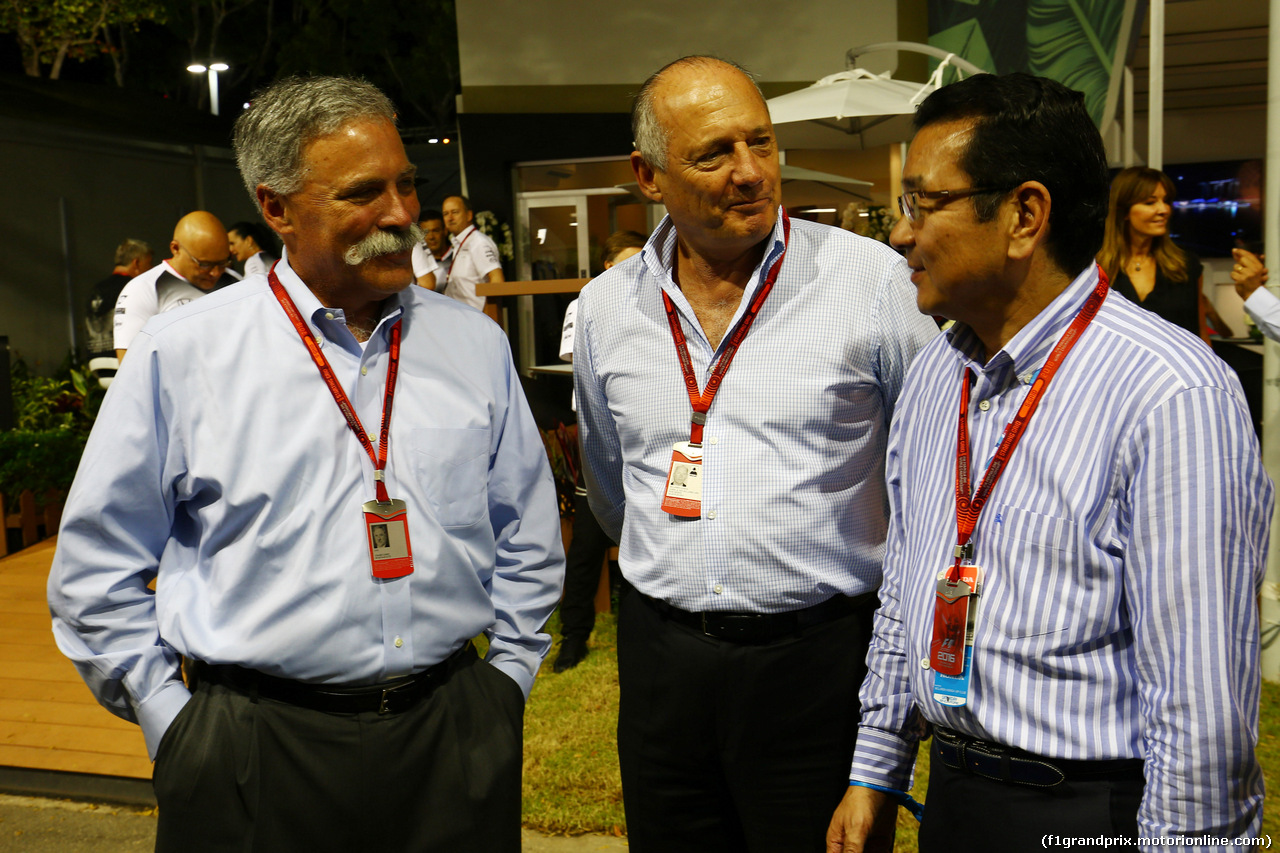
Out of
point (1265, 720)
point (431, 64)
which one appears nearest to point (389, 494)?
point (1265, 720)

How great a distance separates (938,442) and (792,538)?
507mm

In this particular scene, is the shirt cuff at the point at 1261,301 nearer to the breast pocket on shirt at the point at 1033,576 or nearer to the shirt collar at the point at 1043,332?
the shirt collar at the point at 1043,332

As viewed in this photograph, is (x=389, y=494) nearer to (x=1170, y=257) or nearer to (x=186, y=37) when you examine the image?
(x=1170, y=257)

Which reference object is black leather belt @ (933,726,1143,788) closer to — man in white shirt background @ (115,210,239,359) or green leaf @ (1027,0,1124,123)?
man in white shirt background @ (115,210,239,359)

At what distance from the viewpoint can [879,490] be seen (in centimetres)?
218

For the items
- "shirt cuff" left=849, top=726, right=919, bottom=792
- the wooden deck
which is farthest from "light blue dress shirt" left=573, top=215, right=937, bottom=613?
the wooden deck

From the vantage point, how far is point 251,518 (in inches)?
71.0

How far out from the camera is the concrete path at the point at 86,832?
3.45 m

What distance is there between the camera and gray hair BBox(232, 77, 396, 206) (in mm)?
1863

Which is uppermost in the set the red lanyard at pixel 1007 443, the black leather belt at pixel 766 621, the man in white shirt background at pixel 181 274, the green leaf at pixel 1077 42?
the green leaf at pixel 1077 42

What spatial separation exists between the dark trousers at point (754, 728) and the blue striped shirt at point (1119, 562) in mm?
484

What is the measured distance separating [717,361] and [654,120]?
59 cm

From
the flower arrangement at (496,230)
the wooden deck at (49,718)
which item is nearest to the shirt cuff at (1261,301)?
the wooden deck at (49,718)

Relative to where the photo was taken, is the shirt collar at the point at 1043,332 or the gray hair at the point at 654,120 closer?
the shirt collar at the point at 1043,332
